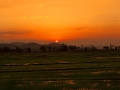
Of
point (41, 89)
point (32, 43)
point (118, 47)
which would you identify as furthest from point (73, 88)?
point (32, 43)

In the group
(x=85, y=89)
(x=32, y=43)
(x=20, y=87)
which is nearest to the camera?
(x=85, y=89)

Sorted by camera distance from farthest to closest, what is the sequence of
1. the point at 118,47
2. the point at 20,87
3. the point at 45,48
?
the point at 45,48 → the point at 118,47 → the point at 20,87

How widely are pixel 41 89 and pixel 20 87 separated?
4.31 feet

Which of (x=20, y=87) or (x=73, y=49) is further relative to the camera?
(x=73, y=49)

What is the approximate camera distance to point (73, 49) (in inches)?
2926

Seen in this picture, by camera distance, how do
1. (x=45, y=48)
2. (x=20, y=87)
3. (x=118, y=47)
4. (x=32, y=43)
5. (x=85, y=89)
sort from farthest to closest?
1. (x=32, y=43)
2. (x=45, y=48)
3. (x=118, y=47)
4. (x=20, y=87)
5. (x=85, y=89)

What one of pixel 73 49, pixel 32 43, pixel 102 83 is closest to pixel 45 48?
pixel 73 49

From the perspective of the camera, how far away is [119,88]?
11.3 m

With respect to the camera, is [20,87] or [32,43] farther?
[32,43]

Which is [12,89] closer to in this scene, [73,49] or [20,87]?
[20,87]

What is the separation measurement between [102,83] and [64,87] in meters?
2.28

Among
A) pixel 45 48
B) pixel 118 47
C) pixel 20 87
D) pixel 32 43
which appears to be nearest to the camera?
pixel 20 87

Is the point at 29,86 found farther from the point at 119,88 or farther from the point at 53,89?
the point at 119,88

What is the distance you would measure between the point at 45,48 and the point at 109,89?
66.8 meters
